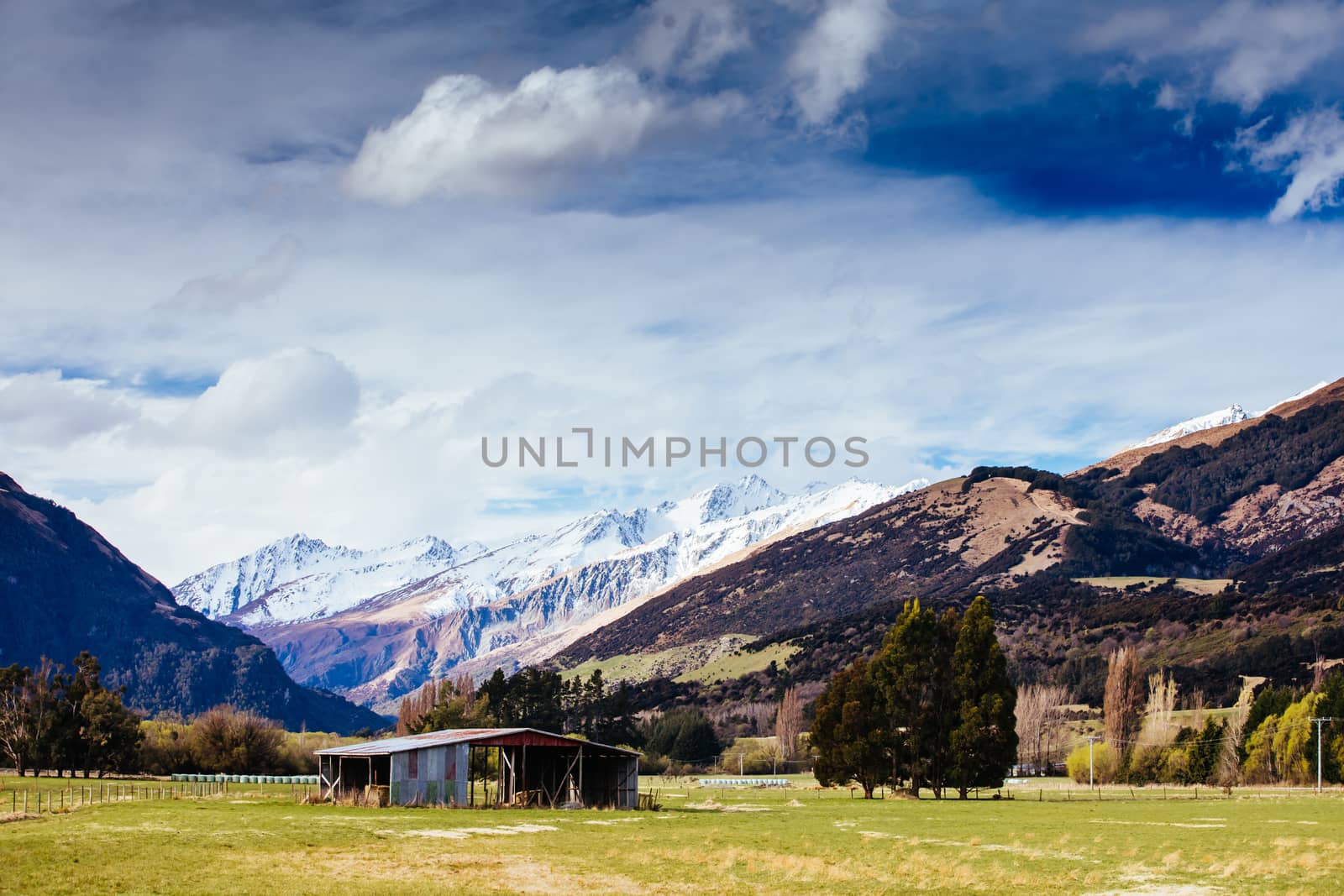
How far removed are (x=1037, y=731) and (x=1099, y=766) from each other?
21287 mm

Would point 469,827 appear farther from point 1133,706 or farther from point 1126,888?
point 1133,706

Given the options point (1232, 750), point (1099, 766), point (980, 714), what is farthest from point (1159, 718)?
point (980, 714)

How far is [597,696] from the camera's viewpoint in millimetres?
172875

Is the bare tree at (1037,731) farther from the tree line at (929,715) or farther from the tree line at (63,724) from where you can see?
the tree line at (63,724)

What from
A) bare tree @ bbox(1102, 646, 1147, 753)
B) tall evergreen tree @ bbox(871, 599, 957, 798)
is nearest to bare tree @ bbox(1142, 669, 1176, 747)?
bare tree @ bbox(1102, 646, 1147, 753)

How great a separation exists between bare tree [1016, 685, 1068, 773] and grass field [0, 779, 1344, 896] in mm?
77683

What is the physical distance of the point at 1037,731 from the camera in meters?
146

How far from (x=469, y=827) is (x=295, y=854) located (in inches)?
552

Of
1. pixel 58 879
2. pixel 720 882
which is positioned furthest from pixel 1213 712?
pixel 58 879

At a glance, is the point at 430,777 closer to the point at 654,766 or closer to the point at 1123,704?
the point at 1123,704

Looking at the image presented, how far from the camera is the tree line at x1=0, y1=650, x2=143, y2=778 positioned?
369 feet

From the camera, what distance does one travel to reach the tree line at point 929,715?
86.2 metres

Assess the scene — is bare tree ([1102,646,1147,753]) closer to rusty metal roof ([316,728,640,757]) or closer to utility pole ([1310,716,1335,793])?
utility pole ([1310,716,1335,793])

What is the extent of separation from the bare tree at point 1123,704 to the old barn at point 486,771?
7199 centimetres
